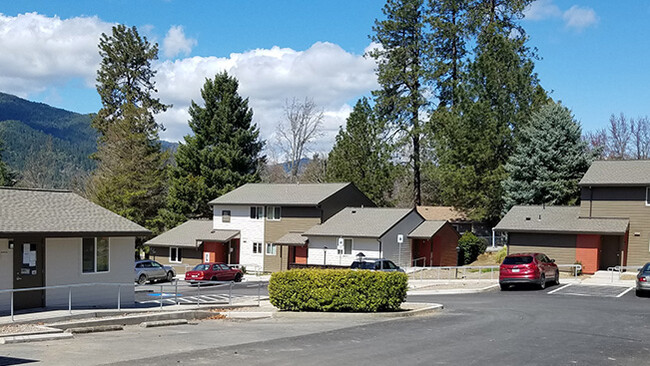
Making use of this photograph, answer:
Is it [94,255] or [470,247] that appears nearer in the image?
[94,255]

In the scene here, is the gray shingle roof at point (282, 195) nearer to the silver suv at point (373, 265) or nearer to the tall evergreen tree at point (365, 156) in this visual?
the tall evergreen tree at point (365, 156)

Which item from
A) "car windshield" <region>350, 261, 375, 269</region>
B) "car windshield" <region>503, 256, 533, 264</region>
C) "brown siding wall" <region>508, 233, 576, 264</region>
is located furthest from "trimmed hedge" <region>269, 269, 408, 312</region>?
"brown siding wall" <region>508, 233, 576, 264</region>

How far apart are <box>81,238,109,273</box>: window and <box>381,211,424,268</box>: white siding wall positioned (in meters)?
24.7

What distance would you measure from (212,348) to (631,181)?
33699 millimetres

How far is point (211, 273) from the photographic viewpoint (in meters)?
41.0

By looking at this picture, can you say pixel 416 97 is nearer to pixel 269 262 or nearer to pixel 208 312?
pixel 269 262

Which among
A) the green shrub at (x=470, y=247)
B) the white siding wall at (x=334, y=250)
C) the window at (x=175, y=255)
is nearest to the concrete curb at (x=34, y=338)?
the white siding wall at (x=334, y=250)

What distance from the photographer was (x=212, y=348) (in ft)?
46.6

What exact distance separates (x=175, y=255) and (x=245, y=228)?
6.25 meters

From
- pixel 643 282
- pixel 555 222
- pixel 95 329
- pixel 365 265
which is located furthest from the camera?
pixel 555 222

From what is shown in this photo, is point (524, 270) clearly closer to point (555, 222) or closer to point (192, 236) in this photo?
point (555, 222)

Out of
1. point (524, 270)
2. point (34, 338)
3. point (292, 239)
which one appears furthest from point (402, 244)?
point (34, 338)

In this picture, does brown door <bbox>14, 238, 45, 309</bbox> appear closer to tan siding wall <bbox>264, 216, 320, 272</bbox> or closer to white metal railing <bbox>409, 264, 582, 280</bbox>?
white metal railing <bbox>409, 264, 582, 280</bbox>

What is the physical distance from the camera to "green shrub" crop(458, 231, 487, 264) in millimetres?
52469
